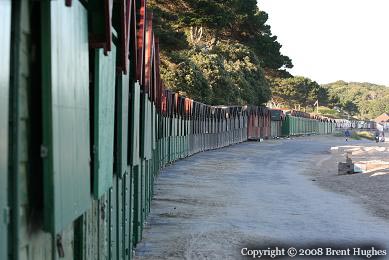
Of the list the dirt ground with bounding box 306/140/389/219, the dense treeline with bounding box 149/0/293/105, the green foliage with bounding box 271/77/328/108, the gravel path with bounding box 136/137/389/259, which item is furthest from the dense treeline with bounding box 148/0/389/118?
the green foliage with bounding box 271/77/328/108

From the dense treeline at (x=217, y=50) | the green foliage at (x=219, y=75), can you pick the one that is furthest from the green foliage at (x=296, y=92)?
the green foliage at (x=219, y=75)

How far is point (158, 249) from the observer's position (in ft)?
35.4

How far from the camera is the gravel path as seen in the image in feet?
37.4

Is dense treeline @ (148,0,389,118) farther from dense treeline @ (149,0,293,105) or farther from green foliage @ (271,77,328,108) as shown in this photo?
green foliage @ (271,77,328,108)

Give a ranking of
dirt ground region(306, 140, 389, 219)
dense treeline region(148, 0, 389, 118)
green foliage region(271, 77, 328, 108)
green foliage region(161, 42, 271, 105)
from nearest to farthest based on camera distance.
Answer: dirt ground region(306, 140, 389, 219), dense treeline region(148, 0, 389, 118), green foliage region(161, 42, 271, 105), green foliage region(271, 77, 328, 108)

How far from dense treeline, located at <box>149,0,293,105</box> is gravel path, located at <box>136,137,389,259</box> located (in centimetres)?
Answer: 1582

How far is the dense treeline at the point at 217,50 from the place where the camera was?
4535 centimetres

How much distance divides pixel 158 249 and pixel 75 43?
7.32 metres

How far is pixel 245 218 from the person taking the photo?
48.6 feet

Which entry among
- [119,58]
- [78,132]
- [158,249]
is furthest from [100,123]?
[158,249]

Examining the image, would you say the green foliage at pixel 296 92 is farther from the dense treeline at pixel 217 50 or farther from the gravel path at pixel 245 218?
the gravel path at pixel 245 218

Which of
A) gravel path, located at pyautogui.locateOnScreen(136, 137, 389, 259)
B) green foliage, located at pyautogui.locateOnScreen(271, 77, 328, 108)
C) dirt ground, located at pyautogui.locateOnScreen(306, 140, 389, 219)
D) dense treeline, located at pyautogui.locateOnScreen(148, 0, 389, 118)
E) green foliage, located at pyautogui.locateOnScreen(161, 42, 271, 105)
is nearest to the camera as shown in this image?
gravel path, located at pyautogui.locateOnScreen(136, 137, 389, 259)

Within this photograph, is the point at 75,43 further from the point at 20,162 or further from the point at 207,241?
the point at 207,241

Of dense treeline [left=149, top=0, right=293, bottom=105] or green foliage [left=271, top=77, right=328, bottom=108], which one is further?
green foliage [left=271, top=77, right=328, bottom=108]
